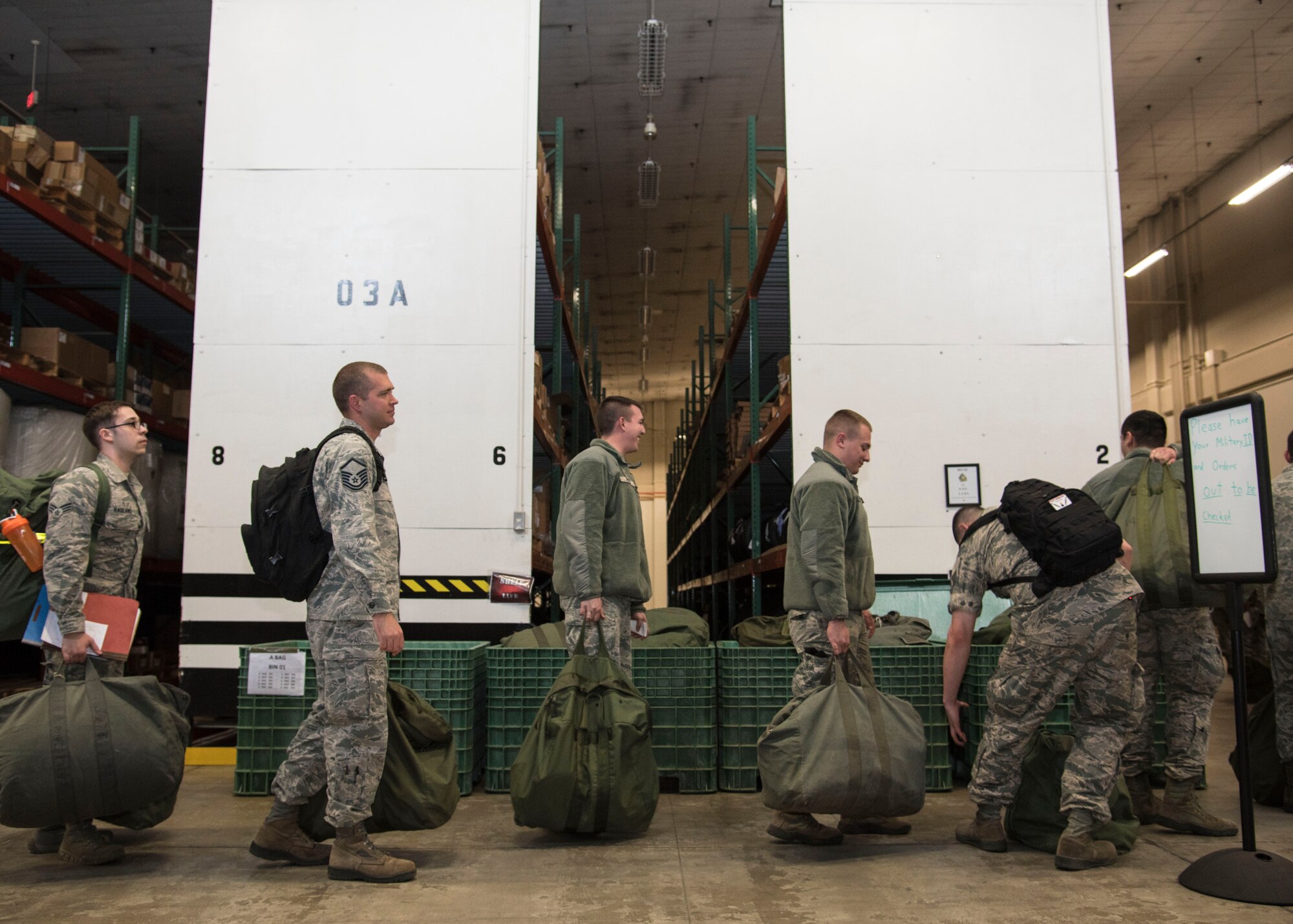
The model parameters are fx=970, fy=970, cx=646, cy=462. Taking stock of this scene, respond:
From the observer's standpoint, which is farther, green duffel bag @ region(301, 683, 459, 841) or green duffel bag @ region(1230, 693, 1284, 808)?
green duffel bag @ region(1230, 693, 1284, 808)

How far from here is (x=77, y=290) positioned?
31.0 ft

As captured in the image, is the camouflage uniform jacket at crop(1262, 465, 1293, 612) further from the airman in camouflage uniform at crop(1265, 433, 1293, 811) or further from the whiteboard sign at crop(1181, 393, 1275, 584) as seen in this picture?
the whiteboard sign at crop(1181, 393, 1275, 584)

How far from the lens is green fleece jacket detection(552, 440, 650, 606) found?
14.2 feet

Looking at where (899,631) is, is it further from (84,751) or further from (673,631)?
(84,751)

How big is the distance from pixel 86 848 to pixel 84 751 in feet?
1.49

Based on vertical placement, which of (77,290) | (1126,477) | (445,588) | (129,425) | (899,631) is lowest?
(899,631)

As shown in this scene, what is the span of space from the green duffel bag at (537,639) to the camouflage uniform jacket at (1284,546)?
3.55m

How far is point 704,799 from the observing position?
4.98 metres

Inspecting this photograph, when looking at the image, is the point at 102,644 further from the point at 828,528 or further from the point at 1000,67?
the point at 1000,67

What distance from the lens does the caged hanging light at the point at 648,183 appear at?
1071cm

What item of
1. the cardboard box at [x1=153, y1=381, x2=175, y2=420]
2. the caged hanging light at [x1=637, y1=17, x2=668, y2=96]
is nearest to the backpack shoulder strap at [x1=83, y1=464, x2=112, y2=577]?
the caged hanging light at [x1=637, y1=17, x2=668, y2=96]

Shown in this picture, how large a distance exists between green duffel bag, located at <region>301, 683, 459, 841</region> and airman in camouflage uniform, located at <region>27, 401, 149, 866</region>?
0.81m

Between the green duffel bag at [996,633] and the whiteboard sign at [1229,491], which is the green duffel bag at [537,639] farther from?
the whiteboard sign at [1229,491]

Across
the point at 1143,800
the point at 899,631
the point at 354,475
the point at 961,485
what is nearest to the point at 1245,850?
the point at 1143,800
